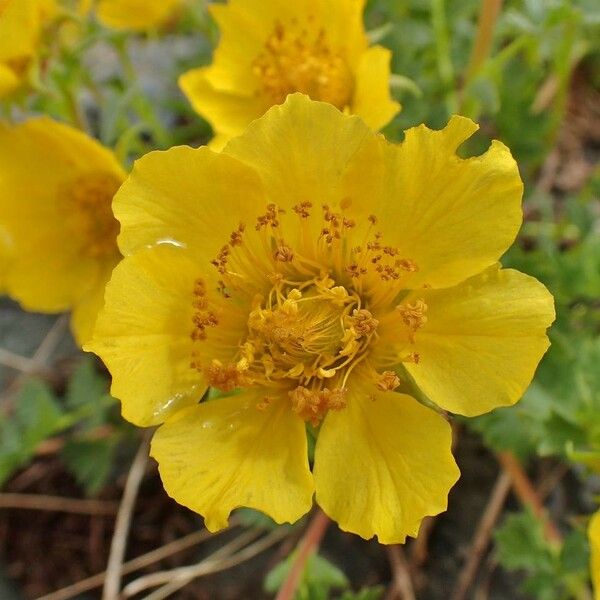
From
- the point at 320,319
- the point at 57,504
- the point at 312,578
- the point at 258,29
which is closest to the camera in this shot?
the point at 320,319

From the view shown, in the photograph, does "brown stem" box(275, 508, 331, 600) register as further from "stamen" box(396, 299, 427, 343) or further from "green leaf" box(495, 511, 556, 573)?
"stamen" box(396, 299, 427, 343)

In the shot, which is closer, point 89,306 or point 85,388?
point 89,306

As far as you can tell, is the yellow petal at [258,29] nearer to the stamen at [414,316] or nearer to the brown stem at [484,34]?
the brown stem at [484,34]

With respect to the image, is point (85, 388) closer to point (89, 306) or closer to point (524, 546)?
point (89, 306)

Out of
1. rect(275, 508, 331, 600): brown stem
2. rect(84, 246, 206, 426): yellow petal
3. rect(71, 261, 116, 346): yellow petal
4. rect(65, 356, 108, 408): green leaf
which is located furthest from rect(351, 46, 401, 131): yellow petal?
rect(65, 356, 108, 408): green leaf

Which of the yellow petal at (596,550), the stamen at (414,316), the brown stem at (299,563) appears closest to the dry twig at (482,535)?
the brown stem at (299,563)

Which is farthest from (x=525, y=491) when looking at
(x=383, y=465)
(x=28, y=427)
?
(x=28, y=427)
